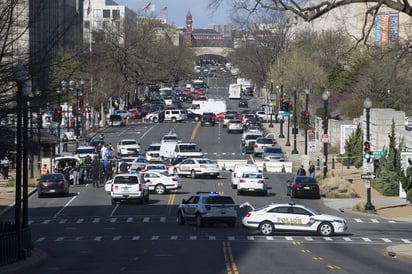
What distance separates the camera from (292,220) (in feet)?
128

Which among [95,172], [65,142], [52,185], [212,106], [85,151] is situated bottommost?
[52,185]

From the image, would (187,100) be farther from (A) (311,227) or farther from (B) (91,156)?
(A) (311,227)

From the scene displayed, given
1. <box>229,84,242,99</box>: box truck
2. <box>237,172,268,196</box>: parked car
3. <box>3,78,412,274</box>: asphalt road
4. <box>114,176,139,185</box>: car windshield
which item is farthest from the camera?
<box>229,84,242,99</box>: box truck

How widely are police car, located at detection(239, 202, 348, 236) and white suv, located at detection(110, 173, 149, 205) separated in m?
12.1

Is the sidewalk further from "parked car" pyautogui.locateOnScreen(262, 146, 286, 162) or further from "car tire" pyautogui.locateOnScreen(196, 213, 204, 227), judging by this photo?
"car tire" pyautogui.locateOnScreen(196, 213, 204, 227)

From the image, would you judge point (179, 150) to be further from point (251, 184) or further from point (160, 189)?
point (251, 184)

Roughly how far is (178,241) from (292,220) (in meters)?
5.10

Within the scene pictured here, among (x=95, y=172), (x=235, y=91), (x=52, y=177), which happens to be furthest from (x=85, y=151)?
(x=235, y=91)

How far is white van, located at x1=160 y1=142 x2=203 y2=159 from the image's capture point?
70919mm

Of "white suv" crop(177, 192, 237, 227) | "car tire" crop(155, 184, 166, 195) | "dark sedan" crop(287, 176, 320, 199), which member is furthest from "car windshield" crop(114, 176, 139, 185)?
"dark sedan" crop(287, 176, 320, 199)

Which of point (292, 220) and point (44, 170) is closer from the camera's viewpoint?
point (292, 220)

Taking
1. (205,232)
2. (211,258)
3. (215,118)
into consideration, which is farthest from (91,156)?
(215,118)

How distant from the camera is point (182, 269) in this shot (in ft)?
88.3

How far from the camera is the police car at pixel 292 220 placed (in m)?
38.8
